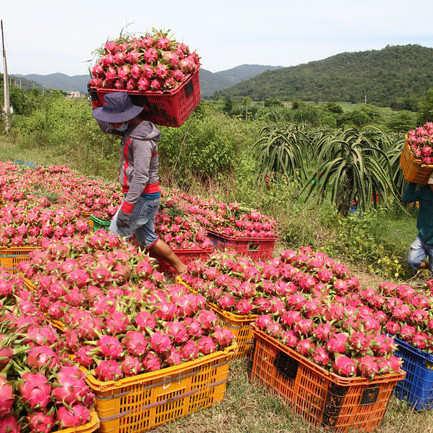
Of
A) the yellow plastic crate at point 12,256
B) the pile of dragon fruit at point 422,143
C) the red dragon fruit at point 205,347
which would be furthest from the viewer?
the pile of dragon fruit at point 422,143

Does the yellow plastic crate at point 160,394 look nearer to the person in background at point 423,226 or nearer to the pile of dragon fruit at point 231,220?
the pile of dragon fruit at point 231,220

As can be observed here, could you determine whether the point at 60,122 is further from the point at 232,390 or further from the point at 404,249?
the point at 232,390

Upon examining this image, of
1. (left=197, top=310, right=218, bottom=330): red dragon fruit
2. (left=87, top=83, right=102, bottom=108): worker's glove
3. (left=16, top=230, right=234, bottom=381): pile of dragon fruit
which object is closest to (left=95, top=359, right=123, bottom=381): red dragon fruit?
(left=16, top=230, right=234, bottom=381): pile of dragon fruit

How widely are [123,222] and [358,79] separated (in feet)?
346

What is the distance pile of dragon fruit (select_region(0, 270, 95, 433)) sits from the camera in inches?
65.9

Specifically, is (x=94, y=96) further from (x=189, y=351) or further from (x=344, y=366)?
(x=344, y=366)

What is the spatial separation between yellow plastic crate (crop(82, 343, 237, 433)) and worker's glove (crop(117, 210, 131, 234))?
187 centimetres

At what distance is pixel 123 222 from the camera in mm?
4016

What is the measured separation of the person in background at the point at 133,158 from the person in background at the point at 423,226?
3384mm

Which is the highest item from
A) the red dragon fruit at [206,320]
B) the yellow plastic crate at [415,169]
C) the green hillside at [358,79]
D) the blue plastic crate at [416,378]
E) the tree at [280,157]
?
the green hillside at [358,79]

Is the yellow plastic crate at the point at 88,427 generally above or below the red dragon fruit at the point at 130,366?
below

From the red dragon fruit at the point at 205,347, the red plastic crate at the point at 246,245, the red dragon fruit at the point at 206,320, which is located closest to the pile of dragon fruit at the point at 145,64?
the red plastic crate at the point at 246,245

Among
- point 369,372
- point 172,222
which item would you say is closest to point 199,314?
point 369,372

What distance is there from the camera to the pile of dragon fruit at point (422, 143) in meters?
4.65
